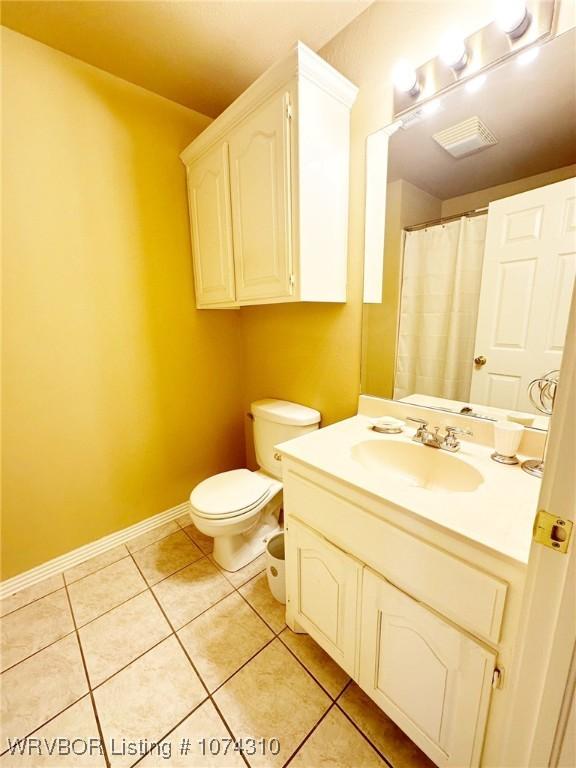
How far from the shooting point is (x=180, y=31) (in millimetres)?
1232

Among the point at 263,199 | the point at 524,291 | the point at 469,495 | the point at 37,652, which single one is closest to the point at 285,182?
the point at 263,199

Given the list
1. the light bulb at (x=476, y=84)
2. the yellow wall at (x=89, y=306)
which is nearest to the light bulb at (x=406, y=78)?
the light bulb at (x=476, y=84)

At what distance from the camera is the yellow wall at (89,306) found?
132cm

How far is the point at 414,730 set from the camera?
800 millimetres

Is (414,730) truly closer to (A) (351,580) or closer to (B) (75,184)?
(A) (351,580)

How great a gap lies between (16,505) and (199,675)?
110 cm

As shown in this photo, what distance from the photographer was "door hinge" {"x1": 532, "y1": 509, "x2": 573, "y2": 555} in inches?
17.3

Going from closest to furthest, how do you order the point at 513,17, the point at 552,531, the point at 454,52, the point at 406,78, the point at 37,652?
→ the point at 552,531, the point at 513,17, the point at 454,52, the point at 406,78, the point at 37,652

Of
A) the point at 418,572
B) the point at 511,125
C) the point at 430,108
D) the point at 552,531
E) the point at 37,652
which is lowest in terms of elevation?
the point at 37,652

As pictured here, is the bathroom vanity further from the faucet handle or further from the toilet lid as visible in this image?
the toilet lid

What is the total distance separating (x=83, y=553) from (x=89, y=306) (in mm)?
1284

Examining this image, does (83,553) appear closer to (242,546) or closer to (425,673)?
(242,546)

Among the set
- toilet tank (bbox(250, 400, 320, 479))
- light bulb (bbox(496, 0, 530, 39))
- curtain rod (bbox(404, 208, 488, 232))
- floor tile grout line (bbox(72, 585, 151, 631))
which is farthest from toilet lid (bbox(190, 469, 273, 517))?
light bulb (bbox(496, 0, 530, 39))

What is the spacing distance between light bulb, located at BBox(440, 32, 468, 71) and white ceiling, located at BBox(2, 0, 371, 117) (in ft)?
1.29
